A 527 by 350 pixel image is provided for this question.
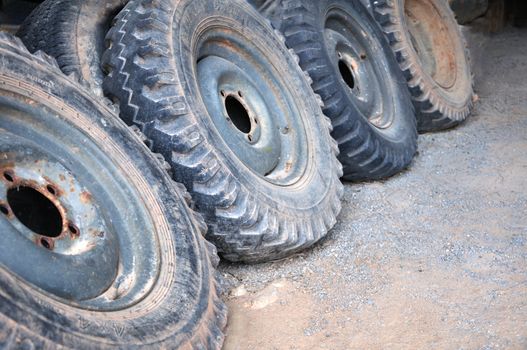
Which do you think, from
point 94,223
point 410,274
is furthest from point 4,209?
point 410,274

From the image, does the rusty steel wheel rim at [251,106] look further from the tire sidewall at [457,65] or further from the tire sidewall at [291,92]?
the tire sidewall at [457,65]

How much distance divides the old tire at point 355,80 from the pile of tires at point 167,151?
0.01m

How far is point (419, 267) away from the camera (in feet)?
10.0

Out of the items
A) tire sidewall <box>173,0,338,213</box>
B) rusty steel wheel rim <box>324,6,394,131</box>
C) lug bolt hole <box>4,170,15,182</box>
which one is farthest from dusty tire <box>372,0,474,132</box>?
lug bolt hole <box>4,170,15,182</box>

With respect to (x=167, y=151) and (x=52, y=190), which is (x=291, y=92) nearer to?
(x=167, y=151)

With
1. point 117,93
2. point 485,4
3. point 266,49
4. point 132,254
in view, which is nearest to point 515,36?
point 485,4

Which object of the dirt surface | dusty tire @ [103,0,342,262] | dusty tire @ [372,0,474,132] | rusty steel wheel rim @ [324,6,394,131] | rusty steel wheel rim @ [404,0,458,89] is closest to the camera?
the dirt surface

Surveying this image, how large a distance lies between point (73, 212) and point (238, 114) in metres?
1.30

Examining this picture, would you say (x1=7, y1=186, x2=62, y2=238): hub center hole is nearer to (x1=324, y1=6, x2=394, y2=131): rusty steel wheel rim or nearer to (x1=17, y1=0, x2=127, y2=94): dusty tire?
(x1=17, y1=0, x2=127, y2=94): dusty tire

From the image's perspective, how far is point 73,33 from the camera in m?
3.17

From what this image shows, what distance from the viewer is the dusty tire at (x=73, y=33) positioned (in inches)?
122

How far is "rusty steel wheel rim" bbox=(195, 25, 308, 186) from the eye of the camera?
10.3 feet

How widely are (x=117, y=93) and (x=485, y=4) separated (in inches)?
224

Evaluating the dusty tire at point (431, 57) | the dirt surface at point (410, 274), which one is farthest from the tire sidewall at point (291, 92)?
the dusty tire at point (431, 57)
